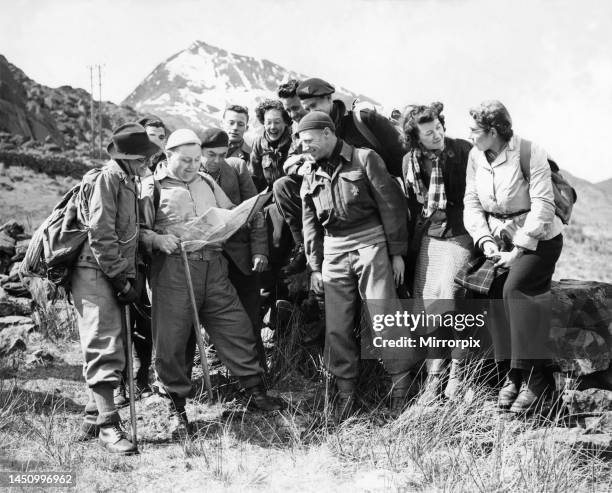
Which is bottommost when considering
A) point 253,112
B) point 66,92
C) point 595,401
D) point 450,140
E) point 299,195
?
point 595,401

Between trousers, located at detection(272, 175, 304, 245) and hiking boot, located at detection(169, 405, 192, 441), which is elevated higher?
trousers, located at detection(272, 175, 304, 245)

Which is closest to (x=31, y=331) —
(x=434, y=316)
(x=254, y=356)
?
(x=254, y=356)

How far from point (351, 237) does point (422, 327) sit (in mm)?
803

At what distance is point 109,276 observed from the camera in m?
4.10

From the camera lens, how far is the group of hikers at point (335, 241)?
4.03m

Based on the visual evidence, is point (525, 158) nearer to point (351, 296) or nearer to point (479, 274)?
point (479, 274)

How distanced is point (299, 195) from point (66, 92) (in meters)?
73.5

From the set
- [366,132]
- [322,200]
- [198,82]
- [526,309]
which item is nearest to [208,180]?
[322,200]

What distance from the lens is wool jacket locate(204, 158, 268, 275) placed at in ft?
15.7

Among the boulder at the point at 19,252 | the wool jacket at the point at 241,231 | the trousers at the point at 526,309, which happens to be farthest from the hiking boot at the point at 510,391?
the boulder at the point at 19,252

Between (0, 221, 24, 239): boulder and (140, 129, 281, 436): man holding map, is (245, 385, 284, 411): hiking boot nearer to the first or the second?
(140, 129, 281, 436): man holding map

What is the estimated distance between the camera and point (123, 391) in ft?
16.5

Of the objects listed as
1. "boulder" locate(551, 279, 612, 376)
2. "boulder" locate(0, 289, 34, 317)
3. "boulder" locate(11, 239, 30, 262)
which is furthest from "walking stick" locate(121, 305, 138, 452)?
"boulder" locate(11, 239, 30, 262)

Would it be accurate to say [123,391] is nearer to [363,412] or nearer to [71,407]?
[71,407]
